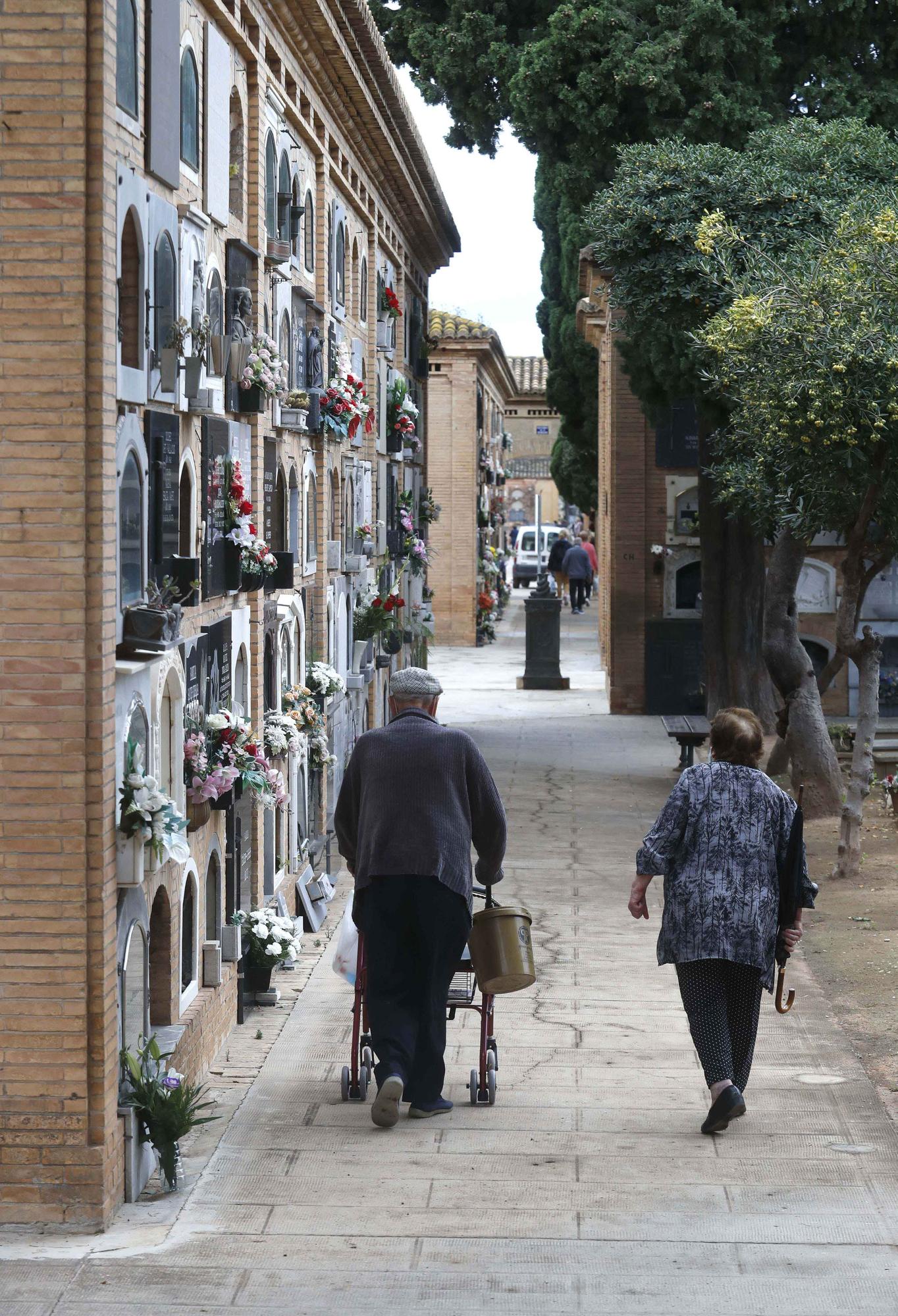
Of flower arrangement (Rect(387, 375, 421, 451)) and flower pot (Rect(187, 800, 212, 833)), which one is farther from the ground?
flower arrangement (Rect(387, 375, 421, 451))

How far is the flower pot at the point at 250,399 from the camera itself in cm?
857

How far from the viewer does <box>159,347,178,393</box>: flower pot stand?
258 inches

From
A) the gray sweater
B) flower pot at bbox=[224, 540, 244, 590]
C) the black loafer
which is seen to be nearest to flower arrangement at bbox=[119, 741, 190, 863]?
the gray sweater

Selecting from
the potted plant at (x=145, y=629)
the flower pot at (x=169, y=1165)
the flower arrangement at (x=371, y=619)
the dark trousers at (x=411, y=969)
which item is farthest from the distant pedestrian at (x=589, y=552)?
the flower pot at (x=169, y=1165)

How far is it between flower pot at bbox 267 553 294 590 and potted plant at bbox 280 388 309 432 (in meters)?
1.04

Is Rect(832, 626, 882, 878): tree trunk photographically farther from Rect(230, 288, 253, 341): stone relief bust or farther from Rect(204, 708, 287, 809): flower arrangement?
Rect(230, 288, 253, 341): stone relief bust

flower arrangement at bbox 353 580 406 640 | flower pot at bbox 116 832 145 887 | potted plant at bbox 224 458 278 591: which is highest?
potted plant at bbox 224 458 278 591

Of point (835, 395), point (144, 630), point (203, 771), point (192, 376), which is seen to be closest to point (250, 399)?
point (192, 376)

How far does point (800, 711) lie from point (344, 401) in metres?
4.93

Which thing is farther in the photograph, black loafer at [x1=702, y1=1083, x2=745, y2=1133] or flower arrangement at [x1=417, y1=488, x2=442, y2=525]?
flower arrangement at [x1=417, y1=488, x2=442, y2=525]

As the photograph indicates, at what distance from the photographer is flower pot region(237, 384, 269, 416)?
857 cm

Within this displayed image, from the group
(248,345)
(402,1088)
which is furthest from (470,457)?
(402,1088)

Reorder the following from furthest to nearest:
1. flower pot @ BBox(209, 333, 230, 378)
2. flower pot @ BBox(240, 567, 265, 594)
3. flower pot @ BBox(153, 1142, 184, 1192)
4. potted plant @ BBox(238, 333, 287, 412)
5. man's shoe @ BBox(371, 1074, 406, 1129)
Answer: flower pot @ BBox(240, 567, 265, 594) → potted plant @ BBox(238, 333, 287, 412) → flower pot @ BBox(209, 333, 230, 378) → man's shoe @ BBox(371, 1074, 406, 1129) → flower pot @ BBox(153, 1142, 184, 1192)

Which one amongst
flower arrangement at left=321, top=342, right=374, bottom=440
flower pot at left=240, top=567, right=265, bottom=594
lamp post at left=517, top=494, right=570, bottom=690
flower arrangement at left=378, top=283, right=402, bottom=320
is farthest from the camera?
lamp post at left=517, top=494, right=570, bottom=690
